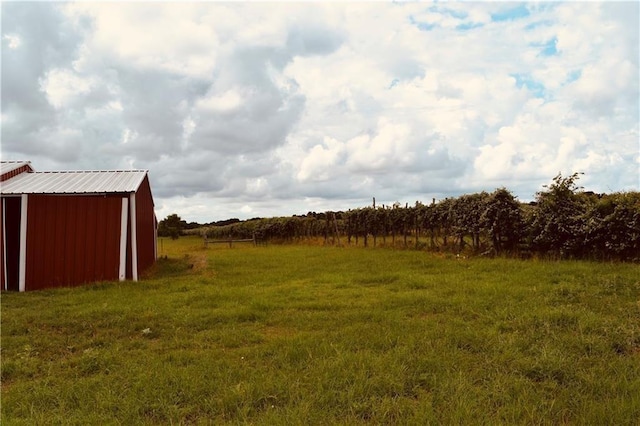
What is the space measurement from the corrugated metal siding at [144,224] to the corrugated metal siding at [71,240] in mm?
1478

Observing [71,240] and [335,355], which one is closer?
[335,355]

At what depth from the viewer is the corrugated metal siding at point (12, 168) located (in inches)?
562

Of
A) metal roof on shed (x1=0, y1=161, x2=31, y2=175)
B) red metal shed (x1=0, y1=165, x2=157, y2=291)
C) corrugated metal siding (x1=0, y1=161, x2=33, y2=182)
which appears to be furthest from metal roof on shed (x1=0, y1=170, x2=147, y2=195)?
metal roof on shed (x1=0, y1=161, x2=31, y2=175)

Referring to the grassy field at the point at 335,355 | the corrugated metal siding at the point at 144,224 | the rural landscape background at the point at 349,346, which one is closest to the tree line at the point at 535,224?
the rural landscape background at the point at 349,346

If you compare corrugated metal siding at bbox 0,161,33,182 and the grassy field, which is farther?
corrugated metal siding at bbox 0,161,33,182

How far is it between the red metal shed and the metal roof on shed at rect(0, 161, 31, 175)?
1.61 meters

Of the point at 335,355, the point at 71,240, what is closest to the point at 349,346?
the point at 335,355

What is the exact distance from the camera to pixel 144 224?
16.6m

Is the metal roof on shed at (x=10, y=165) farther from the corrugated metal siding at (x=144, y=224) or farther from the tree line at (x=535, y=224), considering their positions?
the tree line at (x=535, y=224)

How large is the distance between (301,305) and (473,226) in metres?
10.5

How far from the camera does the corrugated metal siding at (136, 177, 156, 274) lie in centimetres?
1477

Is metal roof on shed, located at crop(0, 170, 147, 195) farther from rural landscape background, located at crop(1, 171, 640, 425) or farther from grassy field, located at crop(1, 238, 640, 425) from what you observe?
grassy field, located at crop(1, 238, 640, 425)

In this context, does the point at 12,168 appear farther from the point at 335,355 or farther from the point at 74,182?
the point at 335,355

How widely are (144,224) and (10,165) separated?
189 inches
